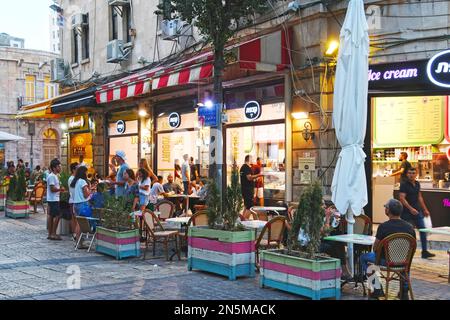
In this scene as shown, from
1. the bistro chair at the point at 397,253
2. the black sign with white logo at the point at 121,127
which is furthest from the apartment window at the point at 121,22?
the bistro chair at the point at 397,253

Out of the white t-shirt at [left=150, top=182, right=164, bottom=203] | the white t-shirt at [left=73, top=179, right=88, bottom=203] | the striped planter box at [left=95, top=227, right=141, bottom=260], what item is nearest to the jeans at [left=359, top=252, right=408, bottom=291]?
the striped planter box at [left=95, top=227, right=141, bottom=260]

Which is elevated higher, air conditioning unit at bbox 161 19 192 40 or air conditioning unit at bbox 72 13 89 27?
air conditioning unit at bbox 72 13 89 27

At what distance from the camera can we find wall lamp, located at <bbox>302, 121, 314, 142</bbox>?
12398 millimetres

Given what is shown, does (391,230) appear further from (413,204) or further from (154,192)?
(154,192)

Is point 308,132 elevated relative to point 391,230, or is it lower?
elevated

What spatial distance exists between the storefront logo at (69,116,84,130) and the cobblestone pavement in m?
14.1

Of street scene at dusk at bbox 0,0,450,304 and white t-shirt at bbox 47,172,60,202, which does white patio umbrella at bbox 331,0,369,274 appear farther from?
white t-shirt at bbox 47,172,60,202

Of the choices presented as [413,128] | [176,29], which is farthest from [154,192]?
[176,29]

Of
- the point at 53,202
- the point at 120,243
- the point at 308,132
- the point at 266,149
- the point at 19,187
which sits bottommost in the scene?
the point at 120,243

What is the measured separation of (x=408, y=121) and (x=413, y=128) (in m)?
0.21

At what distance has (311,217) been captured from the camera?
22.1 feet

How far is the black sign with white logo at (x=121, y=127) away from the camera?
21.2 m
